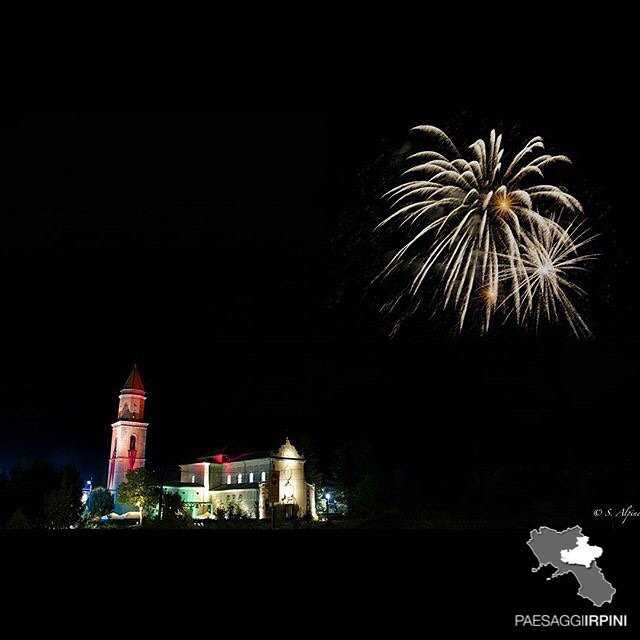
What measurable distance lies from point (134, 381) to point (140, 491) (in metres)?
31.9

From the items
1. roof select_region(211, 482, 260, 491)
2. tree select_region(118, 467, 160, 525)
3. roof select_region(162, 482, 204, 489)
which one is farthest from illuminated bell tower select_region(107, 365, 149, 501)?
tree select_region(118, 467, 160, 525)

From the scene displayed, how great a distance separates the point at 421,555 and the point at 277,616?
33.4ft

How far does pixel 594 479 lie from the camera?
6869 centimetres

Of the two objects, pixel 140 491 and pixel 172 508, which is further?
pixel 140 491

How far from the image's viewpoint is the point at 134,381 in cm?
12038

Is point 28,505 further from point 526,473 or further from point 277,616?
point 277,616

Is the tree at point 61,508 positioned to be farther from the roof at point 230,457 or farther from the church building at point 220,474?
the roof at point 230,457

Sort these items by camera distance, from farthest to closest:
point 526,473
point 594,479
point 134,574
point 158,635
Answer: point 526,473 → point 594,479 → point 134,574 → point 158,635

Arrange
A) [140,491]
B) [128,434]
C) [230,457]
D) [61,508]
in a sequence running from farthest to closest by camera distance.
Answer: [230,457], [128,434], [140,491], [61,508]

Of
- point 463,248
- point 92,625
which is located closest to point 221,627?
point 92,625

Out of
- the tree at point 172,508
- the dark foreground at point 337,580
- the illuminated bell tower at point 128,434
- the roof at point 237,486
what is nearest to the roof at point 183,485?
the roof at point 237,486

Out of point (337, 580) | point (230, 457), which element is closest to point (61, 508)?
point (230, 457)

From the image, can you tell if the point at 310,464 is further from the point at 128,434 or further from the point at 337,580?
the point at 337,580

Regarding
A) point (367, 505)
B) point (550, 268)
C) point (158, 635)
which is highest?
point (550, 268)
